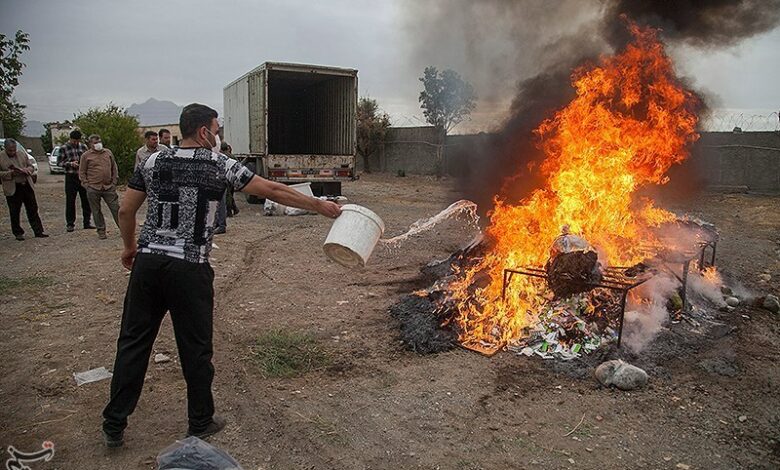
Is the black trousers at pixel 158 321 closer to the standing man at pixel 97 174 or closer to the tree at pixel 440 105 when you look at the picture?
the standing man at pixel 97 174

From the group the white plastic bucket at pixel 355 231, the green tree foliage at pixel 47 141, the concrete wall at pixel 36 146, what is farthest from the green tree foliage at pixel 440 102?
the concrete wall at pixel 36 146

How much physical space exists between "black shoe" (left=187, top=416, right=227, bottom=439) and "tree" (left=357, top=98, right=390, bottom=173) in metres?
24.6

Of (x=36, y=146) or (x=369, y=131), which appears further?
(x=36, y=146)

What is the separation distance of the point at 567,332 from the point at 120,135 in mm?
21018

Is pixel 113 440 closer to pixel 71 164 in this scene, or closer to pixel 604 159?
pixel 604 159

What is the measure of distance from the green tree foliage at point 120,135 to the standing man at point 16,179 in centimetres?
1219

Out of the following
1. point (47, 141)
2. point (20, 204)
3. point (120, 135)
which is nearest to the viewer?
point (20, 204)

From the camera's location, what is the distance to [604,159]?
6.34 meters

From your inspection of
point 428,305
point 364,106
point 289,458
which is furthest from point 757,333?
point 364,106

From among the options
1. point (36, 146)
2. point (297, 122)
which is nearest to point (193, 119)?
point (297, 122)

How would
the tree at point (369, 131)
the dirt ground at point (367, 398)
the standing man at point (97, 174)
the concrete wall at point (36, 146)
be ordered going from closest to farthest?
the dirt ground at point (367, 398) < the standing man at point (97, 174) < the tree at point (369, 131) < the concrete wall at point (36, 146)

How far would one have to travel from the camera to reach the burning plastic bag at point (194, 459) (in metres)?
2.33

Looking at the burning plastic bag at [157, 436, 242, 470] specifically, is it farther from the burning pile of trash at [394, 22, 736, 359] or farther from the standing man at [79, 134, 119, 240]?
the standing man at [79, 134, 119, 240]

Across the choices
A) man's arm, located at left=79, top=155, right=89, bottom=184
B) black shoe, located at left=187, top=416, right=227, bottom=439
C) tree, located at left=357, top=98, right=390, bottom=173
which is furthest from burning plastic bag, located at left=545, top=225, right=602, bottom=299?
tree, located at left=357, top=98, right=390, bottom=173
